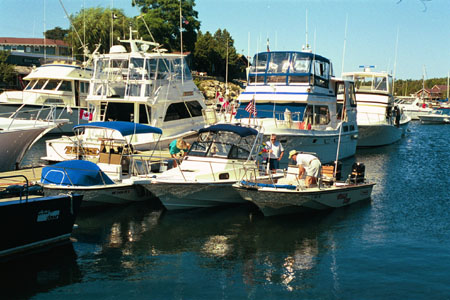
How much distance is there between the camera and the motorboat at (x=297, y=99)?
25016mm

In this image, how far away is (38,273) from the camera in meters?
11.2

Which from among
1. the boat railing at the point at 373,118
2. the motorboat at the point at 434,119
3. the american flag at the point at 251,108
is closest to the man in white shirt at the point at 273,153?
the american flag at the point at 251,108

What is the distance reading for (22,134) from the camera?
18.2 meters

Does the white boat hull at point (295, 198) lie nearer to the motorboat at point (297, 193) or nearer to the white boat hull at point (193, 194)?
the motorboat at point (297, 193)

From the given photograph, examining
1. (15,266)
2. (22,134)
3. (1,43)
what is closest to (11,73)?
(1,43)

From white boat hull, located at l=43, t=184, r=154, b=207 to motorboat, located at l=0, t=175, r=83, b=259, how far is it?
184 cm

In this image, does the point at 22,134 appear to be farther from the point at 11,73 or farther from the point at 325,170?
the point at 11,73

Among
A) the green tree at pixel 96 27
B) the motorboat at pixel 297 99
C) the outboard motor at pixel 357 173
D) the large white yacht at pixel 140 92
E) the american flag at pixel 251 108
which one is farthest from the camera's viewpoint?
the green tree at pixel 96 27

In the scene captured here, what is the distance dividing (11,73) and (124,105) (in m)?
36.7

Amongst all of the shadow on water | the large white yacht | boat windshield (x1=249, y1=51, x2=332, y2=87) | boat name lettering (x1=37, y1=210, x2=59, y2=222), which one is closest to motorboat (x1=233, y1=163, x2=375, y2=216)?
the shadow on water

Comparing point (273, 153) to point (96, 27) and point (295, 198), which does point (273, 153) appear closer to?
point (295, 198)

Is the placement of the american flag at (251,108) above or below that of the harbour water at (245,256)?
above

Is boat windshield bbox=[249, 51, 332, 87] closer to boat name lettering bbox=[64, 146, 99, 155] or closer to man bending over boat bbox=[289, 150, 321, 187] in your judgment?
boat name lettering bbox=[64, 146, 99, 155]

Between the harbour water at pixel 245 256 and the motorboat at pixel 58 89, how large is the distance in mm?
23594
